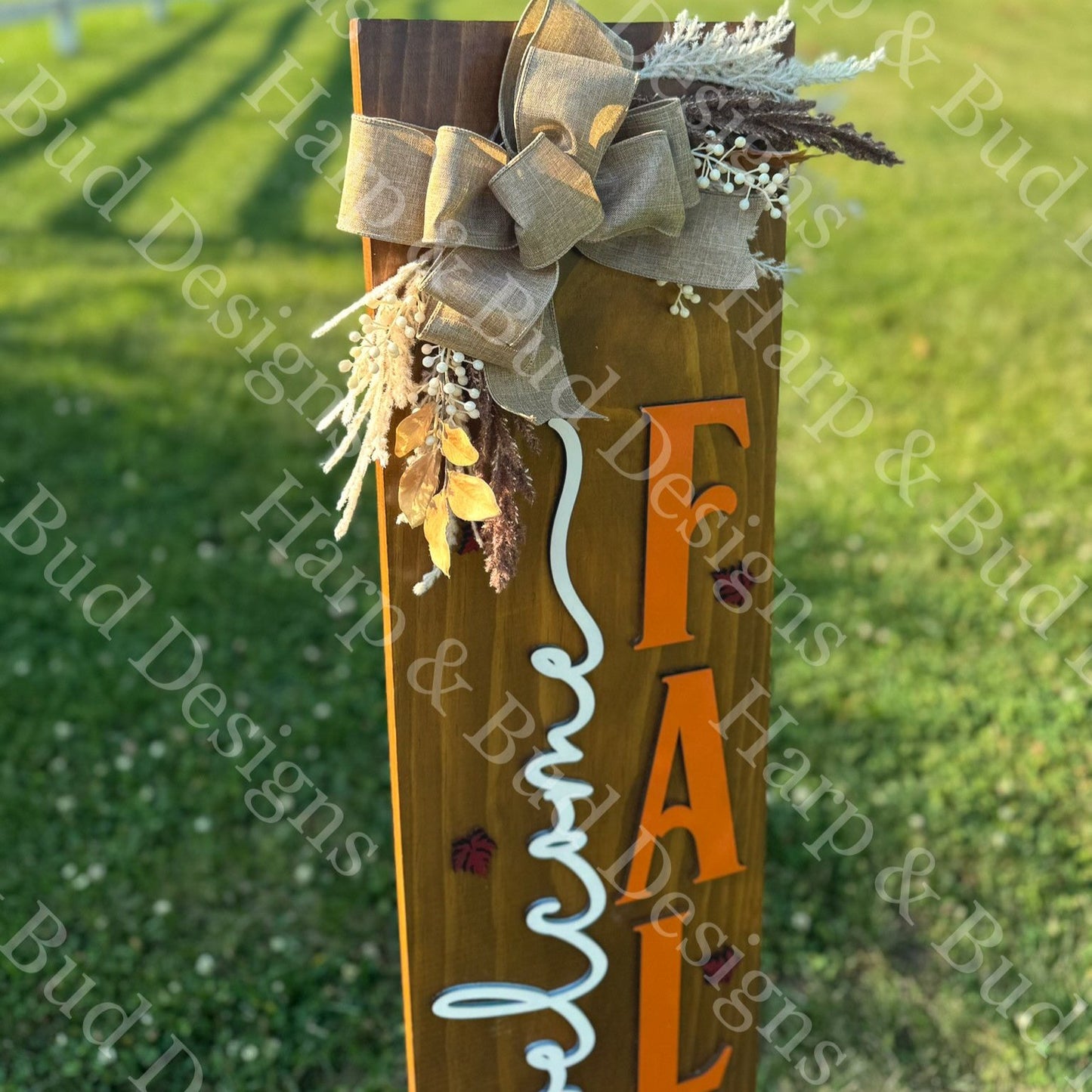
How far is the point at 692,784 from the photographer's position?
5.26 ft

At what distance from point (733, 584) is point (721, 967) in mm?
623

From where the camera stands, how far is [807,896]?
2.45 metres

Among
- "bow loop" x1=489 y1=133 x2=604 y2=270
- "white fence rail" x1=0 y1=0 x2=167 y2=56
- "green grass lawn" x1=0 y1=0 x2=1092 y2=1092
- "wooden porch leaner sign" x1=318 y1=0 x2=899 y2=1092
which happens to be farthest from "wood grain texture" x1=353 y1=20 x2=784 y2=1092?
"white fence rail" x1=0 y1=0 x2=167 y2=56

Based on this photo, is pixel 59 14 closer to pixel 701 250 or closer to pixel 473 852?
pixel 701 250

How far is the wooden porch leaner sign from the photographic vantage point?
54.1 inches

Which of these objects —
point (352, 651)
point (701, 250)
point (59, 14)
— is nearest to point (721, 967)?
point (701, 250)

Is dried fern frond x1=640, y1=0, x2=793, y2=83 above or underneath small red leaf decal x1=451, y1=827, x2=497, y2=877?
above

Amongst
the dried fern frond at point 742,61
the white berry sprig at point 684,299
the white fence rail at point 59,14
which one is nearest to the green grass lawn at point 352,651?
the dried fern frond at point 742,61

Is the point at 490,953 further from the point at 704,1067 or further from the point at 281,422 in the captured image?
the point at 281,422

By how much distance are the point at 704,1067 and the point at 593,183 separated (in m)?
1.36

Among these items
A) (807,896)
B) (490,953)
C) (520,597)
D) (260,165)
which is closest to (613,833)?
(490,953)

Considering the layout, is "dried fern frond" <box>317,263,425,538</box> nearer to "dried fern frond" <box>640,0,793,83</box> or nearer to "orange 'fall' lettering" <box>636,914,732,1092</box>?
"dried fern frond" <box>640,0,793,83</box>

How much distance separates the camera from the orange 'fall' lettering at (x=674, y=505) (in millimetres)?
1449

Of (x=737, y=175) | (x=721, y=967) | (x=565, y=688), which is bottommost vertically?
(x=721, y=967)
